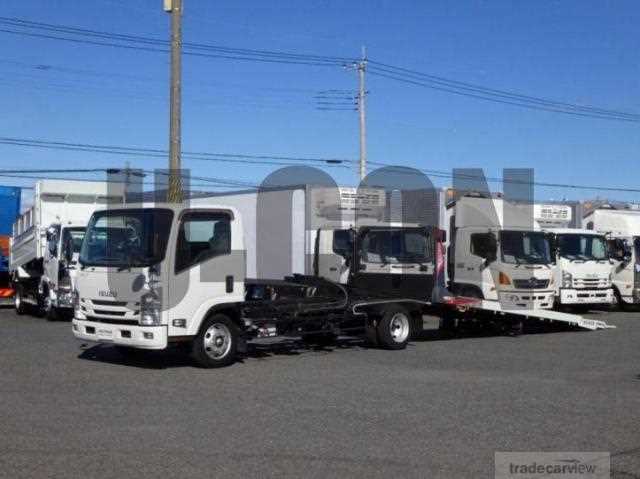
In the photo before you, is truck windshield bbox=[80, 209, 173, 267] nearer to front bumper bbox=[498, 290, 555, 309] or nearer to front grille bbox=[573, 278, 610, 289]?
front bumper bbox=[498, 290, 555, 309]

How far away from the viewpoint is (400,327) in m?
15.5

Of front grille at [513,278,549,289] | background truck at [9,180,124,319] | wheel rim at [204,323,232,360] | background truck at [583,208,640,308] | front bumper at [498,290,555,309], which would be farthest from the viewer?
background truck at [583,208,640,308]

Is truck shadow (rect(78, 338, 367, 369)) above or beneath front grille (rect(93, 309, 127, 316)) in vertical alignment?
beneath

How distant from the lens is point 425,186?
67.6ft

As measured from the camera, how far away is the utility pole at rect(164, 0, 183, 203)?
1922cm

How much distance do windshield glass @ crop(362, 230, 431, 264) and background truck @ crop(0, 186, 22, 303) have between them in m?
13.2

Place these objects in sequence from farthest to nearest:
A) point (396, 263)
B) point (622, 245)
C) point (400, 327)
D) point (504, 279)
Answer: point (622, 245), point (504, 279), point (396, 263), point (400, 327)

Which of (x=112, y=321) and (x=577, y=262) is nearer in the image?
(x=112, y=321)

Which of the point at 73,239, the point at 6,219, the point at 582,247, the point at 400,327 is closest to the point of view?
the point at 400,327

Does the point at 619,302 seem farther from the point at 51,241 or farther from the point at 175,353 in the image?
the point at 51,241

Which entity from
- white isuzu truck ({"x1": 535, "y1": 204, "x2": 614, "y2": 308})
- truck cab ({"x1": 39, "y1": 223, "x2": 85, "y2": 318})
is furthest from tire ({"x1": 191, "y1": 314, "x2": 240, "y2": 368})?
white isuzu truck ({"x1": 535, "y1": 204, "x2": 614, "y2": 308})

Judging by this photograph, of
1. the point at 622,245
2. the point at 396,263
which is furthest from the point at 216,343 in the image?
the point at 622,245

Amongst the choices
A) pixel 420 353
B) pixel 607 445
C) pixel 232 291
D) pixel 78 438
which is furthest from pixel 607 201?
pixel 78 438

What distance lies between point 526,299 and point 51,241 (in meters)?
11.2
